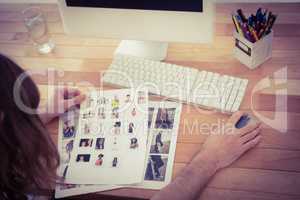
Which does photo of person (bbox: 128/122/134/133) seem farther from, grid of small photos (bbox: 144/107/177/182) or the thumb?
the thumb

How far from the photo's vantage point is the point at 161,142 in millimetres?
1047

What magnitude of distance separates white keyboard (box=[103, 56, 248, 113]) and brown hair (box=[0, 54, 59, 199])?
0.31 m

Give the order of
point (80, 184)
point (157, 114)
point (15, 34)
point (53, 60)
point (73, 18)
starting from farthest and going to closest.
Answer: point (15, 34) < point (53, 60) < point (73, 18) < point (157, 114) < point (80, 184)

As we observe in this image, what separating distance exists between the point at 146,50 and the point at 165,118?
0.86 ft

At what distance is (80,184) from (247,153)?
405 millimetres

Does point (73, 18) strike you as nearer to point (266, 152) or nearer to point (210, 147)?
point (210, 147)

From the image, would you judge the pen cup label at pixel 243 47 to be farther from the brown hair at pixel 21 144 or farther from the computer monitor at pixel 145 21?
the brown hair at pixel 21 144

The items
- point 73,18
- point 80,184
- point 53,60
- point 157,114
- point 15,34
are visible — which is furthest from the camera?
point 15,34

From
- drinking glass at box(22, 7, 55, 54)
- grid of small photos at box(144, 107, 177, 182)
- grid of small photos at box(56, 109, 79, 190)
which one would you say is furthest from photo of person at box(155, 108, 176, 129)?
drinking glass at box(22, 7, 55, 54)

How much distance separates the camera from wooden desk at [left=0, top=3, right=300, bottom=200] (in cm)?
95

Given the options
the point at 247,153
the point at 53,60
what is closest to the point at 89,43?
the point at 53,60

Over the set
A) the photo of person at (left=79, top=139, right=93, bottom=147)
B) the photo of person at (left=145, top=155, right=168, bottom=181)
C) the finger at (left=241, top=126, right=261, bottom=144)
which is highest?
the finger at (left=241, top=126, right=261, bottom=144)

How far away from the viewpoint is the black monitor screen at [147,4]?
42.4 inches

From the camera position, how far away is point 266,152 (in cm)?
100
